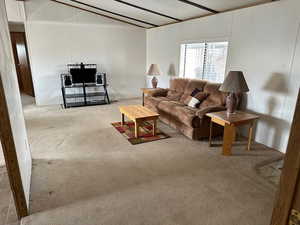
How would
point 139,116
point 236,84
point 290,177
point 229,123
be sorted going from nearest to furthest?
1. point 290,177
2. point 229,123
3. point 236,84
4. point 139,116

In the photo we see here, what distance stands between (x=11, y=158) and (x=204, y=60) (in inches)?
166

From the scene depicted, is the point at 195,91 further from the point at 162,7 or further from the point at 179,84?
the point at 162,7

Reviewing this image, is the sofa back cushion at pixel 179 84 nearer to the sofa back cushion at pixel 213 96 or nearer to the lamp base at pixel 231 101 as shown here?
the sofa back cushion at pixel 213 96

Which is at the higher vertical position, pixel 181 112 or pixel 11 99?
pixel 11 99

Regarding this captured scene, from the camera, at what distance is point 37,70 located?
5.75m

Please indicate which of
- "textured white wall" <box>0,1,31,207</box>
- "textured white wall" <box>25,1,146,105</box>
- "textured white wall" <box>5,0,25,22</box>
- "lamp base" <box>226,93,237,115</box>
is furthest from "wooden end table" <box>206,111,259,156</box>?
"textured white wall" <box>5,0,25,22</box>

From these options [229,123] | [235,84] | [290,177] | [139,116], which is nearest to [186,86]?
[139,116]

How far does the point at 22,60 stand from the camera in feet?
23.6

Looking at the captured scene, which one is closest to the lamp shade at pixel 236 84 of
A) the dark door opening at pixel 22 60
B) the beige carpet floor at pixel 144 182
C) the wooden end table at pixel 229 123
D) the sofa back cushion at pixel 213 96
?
the wooden end table at pixel 229 123

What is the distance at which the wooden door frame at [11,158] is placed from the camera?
165cm

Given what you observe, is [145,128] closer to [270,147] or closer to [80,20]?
[270,147]

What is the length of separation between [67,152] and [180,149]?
1.79 meters

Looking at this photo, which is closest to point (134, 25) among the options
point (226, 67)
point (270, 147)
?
point (226, 67)

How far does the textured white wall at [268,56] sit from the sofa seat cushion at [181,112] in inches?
40.3
